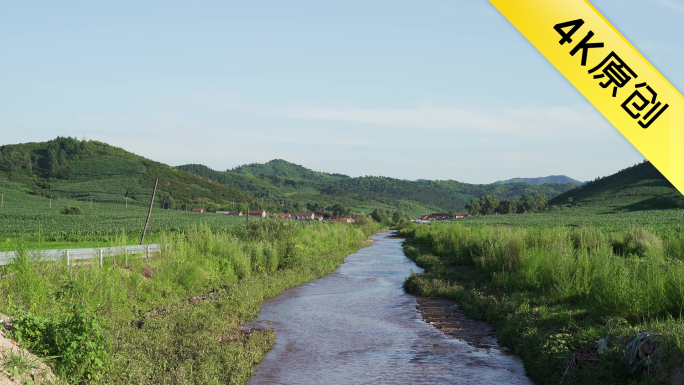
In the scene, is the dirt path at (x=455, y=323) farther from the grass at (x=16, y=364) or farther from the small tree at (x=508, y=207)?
the small tree at (x=508, y=207)

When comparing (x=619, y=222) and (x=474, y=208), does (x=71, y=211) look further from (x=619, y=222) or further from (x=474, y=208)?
(x=474, y=208)

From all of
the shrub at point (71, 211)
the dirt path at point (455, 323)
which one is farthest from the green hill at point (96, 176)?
the dirt path at point (455, 323)

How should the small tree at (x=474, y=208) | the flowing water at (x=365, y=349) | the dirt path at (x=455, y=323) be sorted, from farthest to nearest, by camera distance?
the small tree at (x=474, y=208) → the dirt path at (x=455, y=323) → the flowing water at (x=365, y=349)

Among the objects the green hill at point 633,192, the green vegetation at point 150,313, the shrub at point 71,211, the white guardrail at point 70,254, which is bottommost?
the green vegetation at point 150,313

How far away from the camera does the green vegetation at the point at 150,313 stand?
848 centimetres

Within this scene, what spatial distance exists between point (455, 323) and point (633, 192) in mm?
117252

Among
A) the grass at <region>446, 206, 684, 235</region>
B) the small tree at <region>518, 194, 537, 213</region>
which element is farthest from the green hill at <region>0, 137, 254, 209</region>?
the grass at <region>446, 206, 684, 235</region>

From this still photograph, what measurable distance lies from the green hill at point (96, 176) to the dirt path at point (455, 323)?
11791 centimetres

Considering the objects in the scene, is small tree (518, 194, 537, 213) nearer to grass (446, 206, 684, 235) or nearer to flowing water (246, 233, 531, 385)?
grass (446, 206, 684, 235)

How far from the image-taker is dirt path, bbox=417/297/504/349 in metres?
13.7

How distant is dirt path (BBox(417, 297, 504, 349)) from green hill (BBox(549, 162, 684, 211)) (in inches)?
3044

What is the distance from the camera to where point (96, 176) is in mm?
154625

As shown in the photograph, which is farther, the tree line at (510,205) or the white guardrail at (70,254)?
the tree line at (510,205)

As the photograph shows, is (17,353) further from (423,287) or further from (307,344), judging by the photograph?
(423,287)
